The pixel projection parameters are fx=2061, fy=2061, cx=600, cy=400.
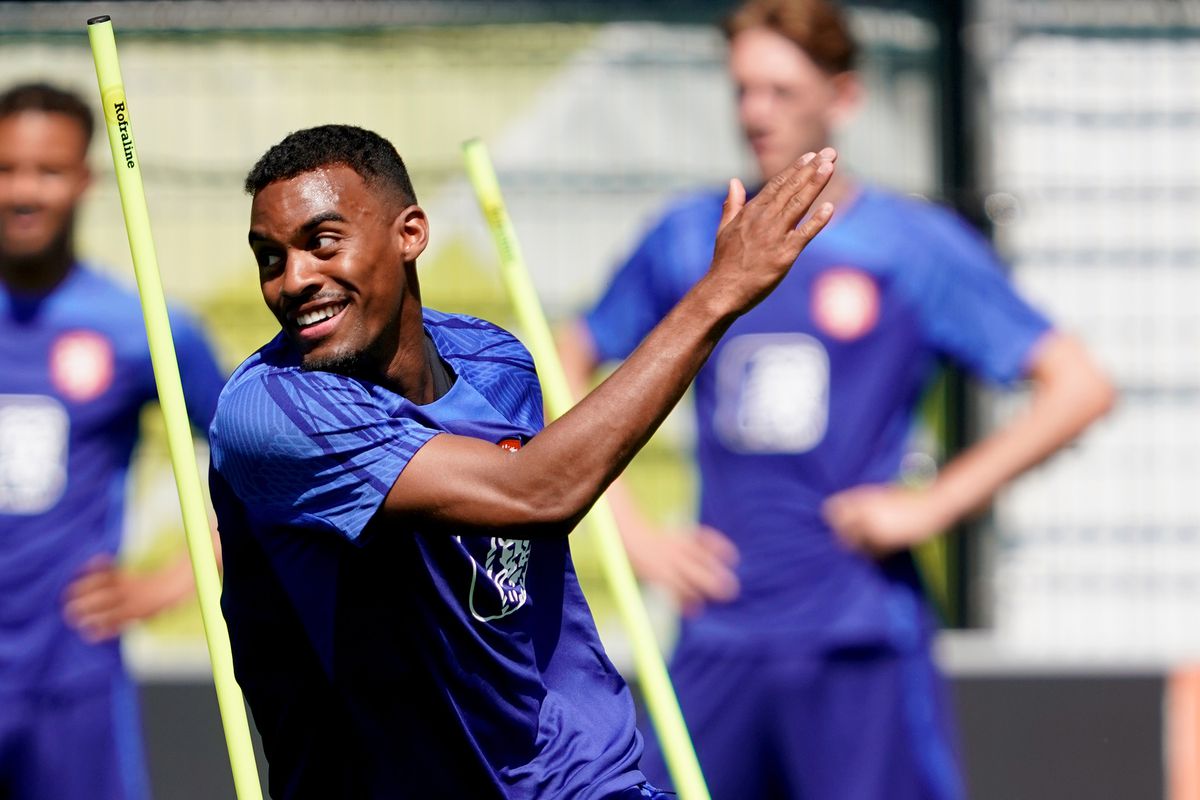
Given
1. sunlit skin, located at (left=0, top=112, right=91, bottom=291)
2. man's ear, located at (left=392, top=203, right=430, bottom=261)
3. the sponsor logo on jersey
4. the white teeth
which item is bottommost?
the sponsor logo on jersey

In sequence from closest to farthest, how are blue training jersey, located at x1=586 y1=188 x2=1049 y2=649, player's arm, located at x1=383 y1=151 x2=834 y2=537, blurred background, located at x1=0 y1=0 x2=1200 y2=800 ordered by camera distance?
player's arm, located at x1=383 y1=151 x2=834 y2=537
blue training jersey, located at x1=586 y1=188 x2=1049 y2=649
blurred background, located at x1=0 y1=0 x2=1200 y2=800

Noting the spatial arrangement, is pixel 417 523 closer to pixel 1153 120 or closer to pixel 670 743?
pixel 670 743

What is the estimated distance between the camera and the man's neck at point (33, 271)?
538 cm

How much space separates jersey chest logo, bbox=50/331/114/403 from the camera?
17.3ft

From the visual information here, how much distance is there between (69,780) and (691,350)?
111 inches

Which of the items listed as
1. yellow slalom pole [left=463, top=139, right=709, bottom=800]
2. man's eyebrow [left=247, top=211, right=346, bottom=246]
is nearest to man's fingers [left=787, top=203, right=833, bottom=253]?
man's eyebrow [left=247, top=211, right=346, bottom=246]

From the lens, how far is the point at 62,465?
17.2ft

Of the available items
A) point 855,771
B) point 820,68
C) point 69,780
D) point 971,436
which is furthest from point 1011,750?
point 69,780

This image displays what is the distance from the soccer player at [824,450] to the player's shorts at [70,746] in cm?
132

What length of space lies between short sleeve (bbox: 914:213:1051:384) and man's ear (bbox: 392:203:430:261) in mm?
2197

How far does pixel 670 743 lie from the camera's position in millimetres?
3717

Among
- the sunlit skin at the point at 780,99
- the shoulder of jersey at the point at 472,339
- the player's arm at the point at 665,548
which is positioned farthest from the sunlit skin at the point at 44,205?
the shoulder of jersey at the point at 472,339

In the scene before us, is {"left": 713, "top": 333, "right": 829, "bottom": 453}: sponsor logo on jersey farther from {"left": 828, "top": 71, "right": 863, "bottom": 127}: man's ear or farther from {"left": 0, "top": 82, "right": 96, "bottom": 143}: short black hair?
{"left": 0, "top": 82, "right": 96, "bottom": 143}: short black hair

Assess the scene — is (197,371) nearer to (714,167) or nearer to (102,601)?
(102,601)
